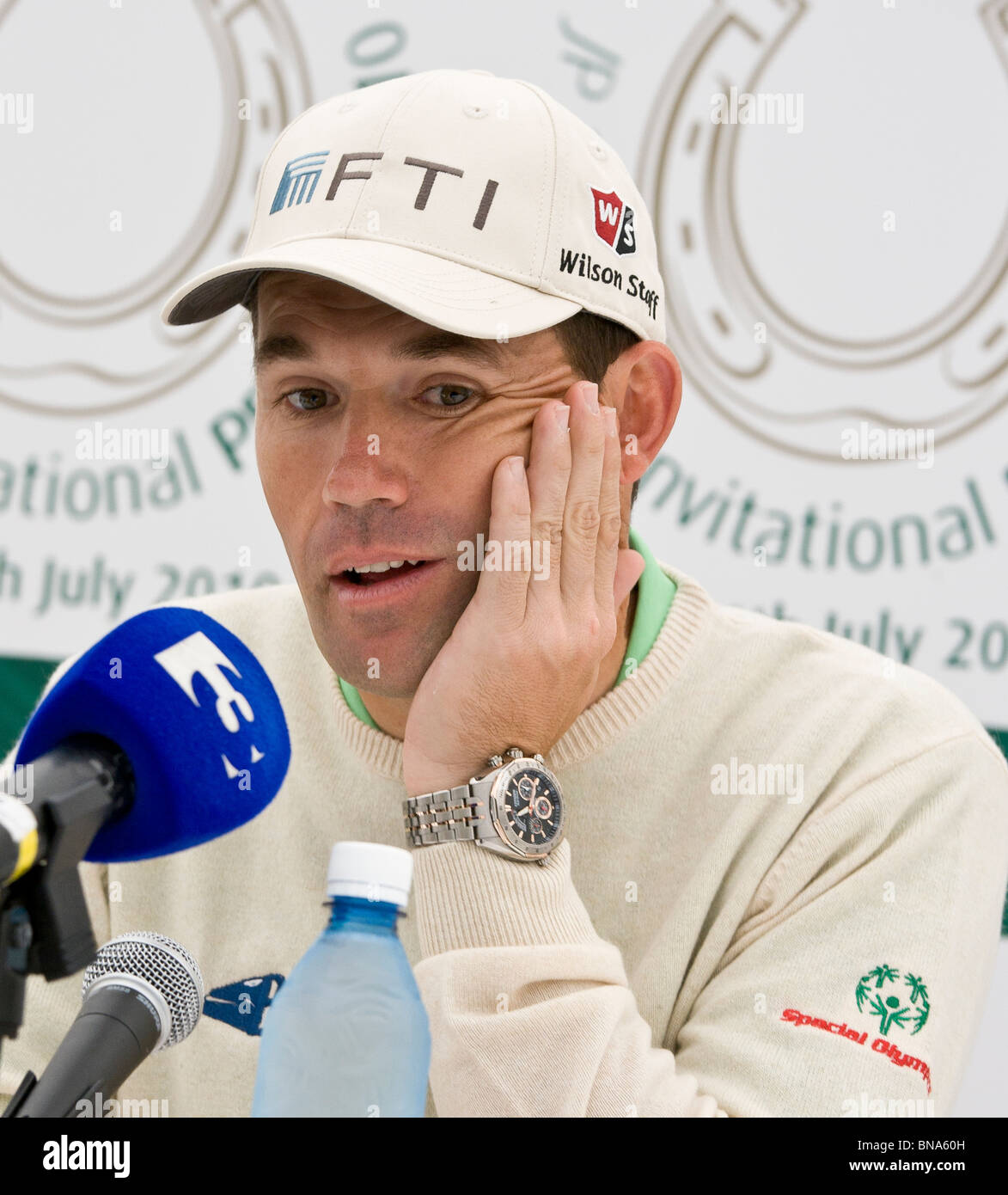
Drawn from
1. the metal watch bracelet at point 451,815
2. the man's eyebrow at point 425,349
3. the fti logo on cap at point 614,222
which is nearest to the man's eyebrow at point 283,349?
the man's eyebrow at point 425,349

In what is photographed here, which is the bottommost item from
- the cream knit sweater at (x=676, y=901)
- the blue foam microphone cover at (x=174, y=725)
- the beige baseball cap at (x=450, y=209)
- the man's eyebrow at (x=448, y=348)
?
the cream knit sweater at (x=676, y=901)

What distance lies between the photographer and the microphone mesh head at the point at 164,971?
0.80 meters

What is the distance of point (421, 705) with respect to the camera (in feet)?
4.09

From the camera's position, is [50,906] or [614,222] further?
[614,222]

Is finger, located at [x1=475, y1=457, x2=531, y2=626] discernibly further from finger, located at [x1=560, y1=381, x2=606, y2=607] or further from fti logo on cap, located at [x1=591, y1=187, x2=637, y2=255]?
fti logo on cap, located at [x1=591, y1=187, x2=637, y2=255]

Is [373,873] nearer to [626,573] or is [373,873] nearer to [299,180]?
[626,573]

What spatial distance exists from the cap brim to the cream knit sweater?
46cm

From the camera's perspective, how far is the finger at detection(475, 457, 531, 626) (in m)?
1.25

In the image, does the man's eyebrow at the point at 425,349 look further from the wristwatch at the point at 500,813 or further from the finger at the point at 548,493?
the wristwatch at the point at 500,813

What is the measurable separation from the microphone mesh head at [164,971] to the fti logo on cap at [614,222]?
88 cm

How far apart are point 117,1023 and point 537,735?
557 mm

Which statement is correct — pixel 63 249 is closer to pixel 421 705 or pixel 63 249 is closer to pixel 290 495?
pixel 290 495

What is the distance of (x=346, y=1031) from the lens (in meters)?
0.80

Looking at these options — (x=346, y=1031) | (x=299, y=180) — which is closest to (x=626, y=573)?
(x=299, y=180)
